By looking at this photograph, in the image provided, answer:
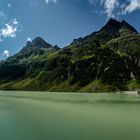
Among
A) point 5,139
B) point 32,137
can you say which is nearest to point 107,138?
point 32,137

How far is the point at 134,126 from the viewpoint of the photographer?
40219mm

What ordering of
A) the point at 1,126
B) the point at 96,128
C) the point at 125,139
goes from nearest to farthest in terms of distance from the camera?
1. the point at 125,139
2. the point at 96,128
3. the point at 1,126

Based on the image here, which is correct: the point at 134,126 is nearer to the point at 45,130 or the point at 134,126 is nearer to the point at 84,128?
the point at 84,128

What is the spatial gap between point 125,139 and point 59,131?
903 cm

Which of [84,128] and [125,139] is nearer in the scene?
[125,139]

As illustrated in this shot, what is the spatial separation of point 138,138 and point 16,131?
15.6 m

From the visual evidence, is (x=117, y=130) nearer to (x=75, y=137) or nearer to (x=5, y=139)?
(x=75, y=137)

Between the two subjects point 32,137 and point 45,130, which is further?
point 45,130

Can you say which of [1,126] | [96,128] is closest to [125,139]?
[96,128]

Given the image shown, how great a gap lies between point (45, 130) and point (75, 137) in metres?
6.26

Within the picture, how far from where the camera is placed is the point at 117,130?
36375mm

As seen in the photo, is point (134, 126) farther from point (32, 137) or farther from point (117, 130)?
point (32, 137)

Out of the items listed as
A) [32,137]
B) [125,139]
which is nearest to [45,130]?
[32,137]

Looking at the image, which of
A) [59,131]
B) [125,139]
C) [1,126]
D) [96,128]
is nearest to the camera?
[125,139]
